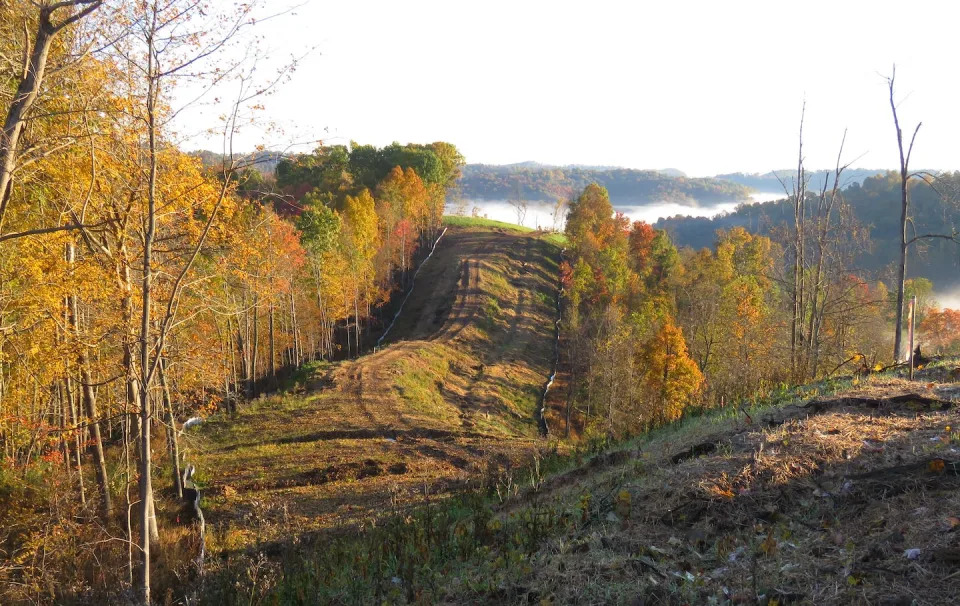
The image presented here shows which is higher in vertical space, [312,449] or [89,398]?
[89,398]

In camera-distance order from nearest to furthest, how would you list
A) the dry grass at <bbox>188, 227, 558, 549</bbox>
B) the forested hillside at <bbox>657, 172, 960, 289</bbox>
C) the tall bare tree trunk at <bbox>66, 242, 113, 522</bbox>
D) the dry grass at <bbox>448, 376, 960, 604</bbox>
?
the dry grass at <bbox>448, 376, 960, 604</bbox>, the tall bare tree trunk at <bbox>66, 242, 113, 522</bbox>, the dry grass at <bbox>188, 227, 558, 549</bbox>, the forested hillside at <bbox>657, 172, 960, 289</bbox>

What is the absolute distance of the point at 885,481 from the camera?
4.73 metres

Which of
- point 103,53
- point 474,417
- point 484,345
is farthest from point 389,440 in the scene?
point 484,345

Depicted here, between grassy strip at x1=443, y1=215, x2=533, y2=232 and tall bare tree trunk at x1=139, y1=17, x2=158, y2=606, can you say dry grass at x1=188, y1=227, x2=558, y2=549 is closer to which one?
tall bare tree trunk at x1=139, y1=17, x2=158, y2=606

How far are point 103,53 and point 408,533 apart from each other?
6893 mm

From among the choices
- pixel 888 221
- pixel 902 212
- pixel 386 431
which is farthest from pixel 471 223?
pixel 888 221

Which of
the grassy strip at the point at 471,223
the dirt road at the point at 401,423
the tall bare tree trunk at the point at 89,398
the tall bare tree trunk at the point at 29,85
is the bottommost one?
the dirt road at the point at 401,423

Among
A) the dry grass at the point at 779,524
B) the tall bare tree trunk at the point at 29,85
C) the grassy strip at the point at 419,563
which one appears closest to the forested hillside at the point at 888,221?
the dry grass at the point at 779,524

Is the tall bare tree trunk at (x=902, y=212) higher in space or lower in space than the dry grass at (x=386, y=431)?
higher

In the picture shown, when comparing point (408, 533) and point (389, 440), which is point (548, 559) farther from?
point (389, 440)

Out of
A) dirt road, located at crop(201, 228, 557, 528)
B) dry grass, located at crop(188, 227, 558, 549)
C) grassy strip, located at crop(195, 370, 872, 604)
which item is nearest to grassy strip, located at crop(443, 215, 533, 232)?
dirt road, located at crop(201, 228, 557, 528)

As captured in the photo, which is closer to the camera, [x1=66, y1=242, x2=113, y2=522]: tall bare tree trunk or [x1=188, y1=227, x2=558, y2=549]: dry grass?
[x1=66, y1=242, x2=113, y2=522]: tall bare tree trunk

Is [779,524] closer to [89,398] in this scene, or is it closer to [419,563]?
[419,563]

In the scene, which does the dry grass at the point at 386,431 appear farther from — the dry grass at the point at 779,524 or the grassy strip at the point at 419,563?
the dry grass at the point at 779,524
